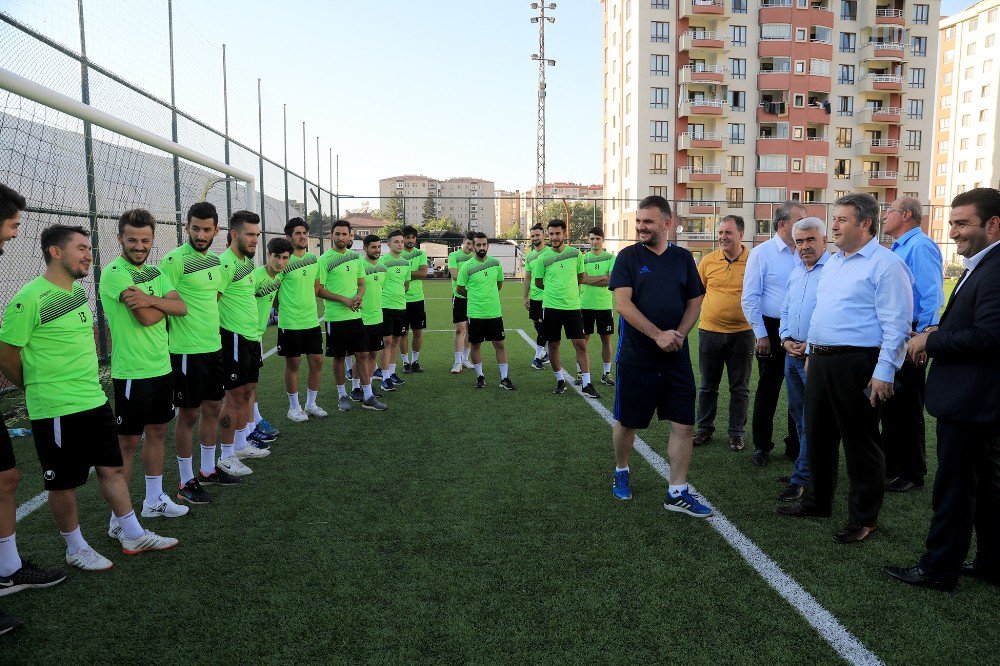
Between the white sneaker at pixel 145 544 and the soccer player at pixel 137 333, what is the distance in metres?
0.19

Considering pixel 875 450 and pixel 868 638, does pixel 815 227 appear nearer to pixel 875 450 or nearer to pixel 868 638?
pixel 875 450

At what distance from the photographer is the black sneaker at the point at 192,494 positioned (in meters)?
4.53

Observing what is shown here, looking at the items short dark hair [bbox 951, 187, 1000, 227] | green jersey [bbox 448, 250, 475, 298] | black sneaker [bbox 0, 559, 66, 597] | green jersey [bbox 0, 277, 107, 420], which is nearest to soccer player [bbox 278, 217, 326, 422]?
green jersey [bbox 448, 250, 475, 298]

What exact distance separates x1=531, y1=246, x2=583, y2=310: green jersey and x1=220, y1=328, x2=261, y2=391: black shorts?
4.10 meters

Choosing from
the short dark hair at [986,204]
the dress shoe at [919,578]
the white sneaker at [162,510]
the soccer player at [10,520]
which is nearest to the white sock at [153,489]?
the white sneaker at [162,510]

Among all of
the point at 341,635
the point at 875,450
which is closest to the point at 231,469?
the point at 341,635

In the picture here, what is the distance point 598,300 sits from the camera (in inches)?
362

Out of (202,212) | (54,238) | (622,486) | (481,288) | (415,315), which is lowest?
(622,486)

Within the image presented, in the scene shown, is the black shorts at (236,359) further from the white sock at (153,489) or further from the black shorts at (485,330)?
the black shorts at (485,330)

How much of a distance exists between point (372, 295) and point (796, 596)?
5999 mm

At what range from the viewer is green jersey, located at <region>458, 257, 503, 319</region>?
349 inches

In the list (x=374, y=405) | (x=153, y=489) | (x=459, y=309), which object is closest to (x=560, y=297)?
(x=459, y=309)

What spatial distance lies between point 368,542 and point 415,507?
605 mm

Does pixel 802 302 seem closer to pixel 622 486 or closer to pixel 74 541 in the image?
pixel 622 486
